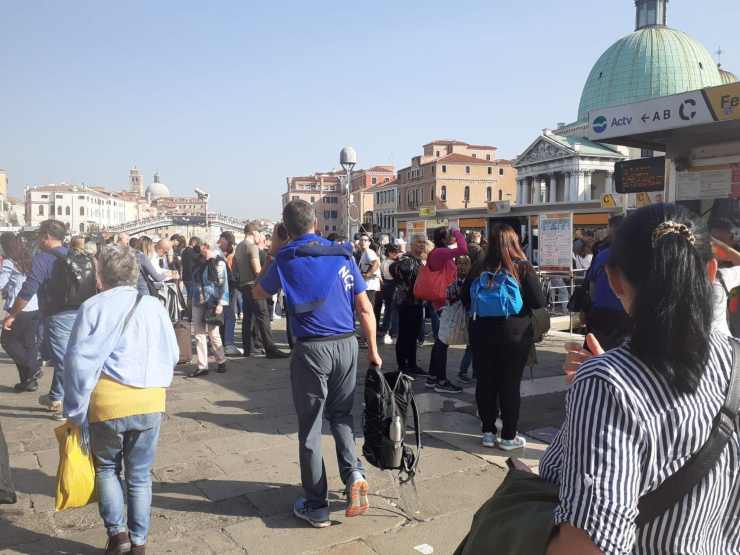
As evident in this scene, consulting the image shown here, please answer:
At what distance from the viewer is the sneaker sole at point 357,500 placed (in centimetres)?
356

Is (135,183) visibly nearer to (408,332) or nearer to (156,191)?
→ (156,191)

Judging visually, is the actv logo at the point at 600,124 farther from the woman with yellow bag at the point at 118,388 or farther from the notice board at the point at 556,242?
the woman with yellow bag at the point at 118,388

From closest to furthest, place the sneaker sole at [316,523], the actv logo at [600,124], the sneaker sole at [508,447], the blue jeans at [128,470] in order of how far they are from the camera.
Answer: the blue jeans at [128,470] → the sneaker sole at [316,523] → the sneaker sole at [508,447] → the actv logo at [600,124]

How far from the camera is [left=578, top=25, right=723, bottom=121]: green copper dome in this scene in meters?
74.2

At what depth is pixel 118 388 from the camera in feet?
9.81

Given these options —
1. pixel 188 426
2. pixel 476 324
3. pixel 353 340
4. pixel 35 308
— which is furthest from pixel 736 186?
pixel 35 308

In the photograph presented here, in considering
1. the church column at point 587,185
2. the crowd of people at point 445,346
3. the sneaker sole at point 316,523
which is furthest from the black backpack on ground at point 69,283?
the church column at point 587,185

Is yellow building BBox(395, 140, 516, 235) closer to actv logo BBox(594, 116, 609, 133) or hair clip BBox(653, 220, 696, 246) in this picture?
actv logo BBox(594, 116, 609, 133)

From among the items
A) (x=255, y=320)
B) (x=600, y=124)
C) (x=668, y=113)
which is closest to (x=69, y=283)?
(x=255, y=320)

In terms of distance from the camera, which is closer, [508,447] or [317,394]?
[317,394]

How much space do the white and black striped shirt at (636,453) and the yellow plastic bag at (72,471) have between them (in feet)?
8.55

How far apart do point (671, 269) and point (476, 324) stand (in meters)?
3.43

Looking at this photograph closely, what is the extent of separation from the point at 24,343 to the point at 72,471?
447 centimetres

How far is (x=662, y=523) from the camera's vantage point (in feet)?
4.19
